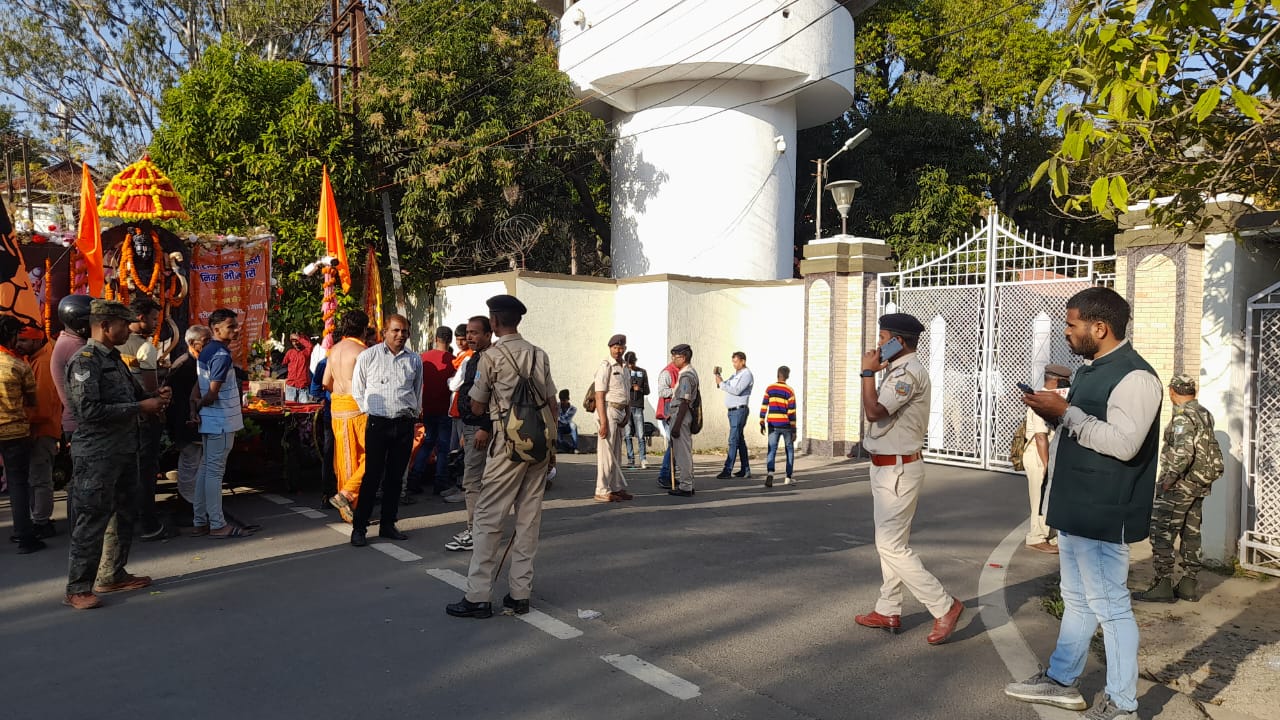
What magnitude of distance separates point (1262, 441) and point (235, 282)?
12.0m

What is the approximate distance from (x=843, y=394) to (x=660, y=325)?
125 inches

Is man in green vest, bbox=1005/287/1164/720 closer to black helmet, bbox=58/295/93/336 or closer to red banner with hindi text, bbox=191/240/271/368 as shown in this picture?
black helmet, bbox=58/295/93/336

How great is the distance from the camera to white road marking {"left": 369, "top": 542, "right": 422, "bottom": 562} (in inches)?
270

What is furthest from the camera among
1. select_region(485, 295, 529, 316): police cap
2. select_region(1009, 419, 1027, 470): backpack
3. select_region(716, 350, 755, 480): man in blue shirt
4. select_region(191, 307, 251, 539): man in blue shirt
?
select_region(716, 350, 755, 480): man in blue shirt

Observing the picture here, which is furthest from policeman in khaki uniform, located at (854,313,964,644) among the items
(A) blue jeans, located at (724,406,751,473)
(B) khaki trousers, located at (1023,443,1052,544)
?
(A) blue jeans, located at (724,406,751,473)

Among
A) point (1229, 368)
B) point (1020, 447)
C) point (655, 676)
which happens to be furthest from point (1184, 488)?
point (655, 676)

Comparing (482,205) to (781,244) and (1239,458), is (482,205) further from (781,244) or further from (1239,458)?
(1239,458)

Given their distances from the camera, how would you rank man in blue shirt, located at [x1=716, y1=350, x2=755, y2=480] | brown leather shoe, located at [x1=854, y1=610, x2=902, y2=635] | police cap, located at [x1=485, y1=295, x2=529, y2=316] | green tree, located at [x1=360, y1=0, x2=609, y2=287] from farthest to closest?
1. green tree, located at [x1=360, y1=0, x2=609, y2=287]
2. man in blue shirt, located at [x1=716, y1=350, x2=755, y2=480]
3. police cap, located at [x1=485, y1=295, x2=529, y2=316]
4. brown leather shoe, located at [x1=854, y1=610, x2=902, y2=635]

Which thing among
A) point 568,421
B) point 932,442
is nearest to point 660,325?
point 568,421

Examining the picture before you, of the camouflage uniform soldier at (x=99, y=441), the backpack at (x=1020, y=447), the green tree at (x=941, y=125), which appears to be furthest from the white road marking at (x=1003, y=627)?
the green tree at (x=941, y=125)

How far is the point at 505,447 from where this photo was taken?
5.50 m

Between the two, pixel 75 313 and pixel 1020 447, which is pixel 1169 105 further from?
pixel 75 313

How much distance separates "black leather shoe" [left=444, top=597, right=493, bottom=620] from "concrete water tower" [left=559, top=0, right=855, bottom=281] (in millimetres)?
13671

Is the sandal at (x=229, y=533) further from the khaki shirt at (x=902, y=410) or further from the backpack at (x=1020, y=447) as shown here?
the backpack at (x=1020, y=447)
